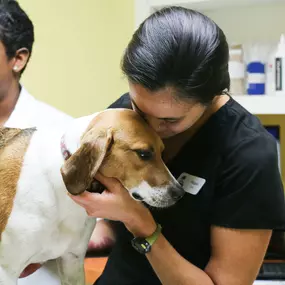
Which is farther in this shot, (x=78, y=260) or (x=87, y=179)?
(x=78, y=260)

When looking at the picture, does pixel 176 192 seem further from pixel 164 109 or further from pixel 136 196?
pixel 164 109

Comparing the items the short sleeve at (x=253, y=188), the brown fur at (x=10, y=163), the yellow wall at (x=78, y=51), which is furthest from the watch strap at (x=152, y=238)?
the yellow wall at (x=78, y=51)

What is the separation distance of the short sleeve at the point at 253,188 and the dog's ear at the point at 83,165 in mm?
283

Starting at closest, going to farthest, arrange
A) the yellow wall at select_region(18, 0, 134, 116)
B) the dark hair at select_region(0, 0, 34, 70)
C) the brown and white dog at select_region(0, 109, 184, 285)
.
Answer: the brown and white dog at select_region(0, 109, 184, 285), the dark hair at select_region(0, 0, 34, 70), the yellow wall at select_region(18, 0, 134, 116)

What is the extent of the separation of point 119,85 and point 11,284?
3.64 ft

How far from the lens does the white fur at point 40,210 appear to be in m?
0.89

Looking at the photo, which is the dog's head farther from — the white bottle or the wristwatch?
the white bottle

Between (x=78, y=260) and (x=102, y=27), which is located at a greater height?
(x=102, y=27)

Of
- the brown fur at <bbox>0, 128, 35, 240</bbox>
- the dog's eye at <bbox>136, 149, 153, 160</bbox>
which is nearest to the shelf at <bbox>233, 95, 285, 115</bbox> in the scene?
the dog's eye at <bbox>136, 149, 153, 160</bbox>

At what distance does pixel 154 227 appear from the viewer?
92cm

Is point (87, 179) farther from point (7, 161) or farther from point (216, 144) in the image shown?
point (216, 144)

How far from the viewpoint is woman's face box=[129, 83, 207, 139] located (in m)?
0.82

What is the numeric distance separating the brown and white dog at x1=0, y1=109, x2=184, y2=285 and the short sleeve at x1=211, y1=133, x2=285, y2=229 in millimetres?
113

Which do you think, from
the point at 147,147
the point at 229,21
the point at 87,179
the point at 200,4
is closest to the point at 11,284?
the point at 87,179
